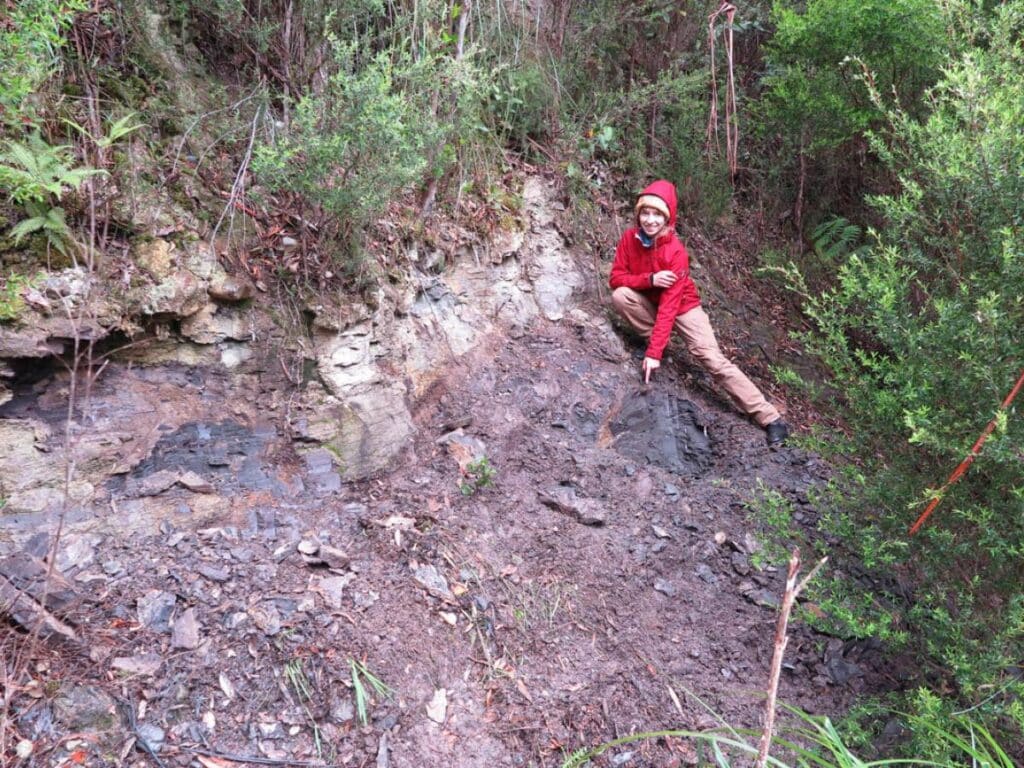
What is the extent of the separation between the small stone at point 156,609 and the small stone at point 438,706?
1.14 m

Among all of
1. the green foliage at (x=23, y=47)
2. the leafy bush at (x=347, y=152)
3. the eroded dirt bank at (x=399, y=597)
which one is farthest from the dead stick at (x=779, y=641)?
the green foliage at (x=23, y=47)

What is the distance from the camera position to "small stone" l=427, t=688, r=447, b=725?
278 cm

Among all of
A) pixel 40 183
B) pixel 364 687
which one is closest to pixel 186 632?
pixel 364 687

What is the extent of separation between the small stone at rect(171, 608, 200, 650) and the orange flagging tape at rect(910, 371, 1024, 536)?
3.00 meters

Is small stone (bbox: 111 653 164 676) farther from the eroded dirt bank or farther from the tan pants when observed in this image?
the tan pants

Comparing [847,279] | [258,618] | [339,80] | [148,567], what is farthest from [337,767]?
[339,80]

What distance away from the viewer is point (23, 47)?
8.71 ft

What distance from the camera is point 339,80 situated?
3465mm

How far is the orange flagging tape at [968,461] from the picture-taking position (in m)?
2.39

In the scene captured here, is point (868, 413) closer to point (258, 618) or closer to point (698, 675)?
point (698, 675)

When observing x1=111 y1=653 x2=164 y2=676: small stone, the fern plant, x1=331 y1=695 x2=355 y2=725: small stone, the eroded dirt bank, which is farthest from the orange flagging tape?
the fern plant

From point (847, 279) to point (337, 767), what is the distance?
2832mm

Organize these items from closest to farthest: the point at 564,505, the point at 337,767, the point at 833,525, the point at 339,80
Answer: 1. the point at 337,767
2. the point at 833,525
3. the point at 339,80
4. the point at 564,505

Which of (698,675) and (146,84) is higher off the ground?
(146,84)
